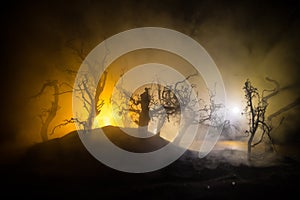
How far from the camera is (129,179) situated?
1848cm

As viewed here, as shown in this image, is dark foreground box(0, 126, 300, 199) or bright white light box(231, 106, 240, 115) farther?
bright white light box(231, 106, 240, 115)

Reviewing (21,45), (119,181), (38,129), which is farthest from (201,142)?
(21,45)

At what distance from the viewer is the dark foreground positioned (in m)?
16.3

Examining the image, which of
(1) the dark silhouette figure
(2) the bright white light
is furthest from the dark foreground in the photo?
(2) the bright white light

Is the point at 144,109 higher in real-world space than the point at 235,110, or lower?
lower

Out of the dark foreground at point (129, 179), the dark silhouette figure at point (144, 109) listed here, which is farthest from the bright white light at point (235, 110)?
the dark silhouette figure at point (144, 109)

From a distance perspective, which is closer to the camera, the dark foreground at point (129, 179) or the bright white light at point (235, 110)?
the dark foreground at point (129, 179)

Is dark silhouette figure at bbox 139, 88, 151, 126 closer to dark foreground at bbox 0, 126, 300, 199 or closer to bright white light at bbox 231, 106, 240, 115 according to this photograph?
dark foreground at bbox 0, 126, 300, 199

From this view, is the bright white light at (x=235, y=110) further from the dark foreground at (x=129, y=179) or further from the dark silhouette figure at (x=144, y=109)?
the dark silhouette figure at (x=144, y=109)

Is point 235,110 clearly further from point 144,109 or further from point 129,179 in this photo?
point 129,179

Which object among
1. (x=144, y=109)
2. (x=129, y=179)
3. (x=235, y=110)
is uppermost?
(x=235, y=110)

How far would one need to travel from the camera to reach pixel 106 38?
150 feet

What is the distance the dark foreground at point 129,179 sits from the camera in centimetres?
1627

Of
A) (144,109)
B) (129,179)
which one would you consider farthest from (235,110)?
(129,179)
